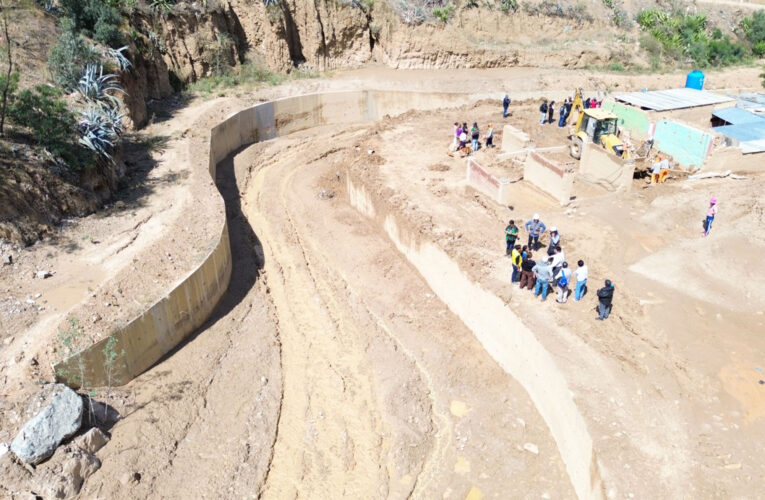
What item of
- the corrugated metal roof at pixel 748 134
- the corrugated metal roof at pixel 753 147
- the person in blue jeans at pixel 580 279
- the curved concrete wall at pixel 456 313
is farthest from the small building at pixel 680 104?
the curved concrete wall at pixel 456 313

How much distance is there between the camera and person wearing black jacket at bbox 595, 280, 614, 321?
11.8 meters

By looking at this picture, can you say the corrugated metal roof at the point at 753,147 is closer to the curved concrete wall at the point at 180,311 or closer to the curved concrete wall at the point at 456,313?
the curved concrete wall at the point at 456,313

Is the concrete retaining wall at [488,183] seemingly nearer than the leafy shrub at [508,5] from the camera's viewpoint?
Yes

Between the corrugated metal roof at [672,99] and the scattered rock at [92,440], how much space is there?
19630mm

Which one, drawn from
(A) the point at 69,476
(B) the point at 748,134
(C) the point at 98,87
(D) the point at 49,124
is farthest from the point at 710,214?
(C) the point at 98,87

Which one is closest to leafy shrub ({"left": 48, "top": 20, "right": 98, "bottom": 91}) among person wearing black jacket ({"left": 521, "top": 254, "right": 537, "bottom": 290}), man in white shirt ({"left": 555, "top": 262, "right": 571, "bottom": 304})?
person wearing black jacket ({"left": 521, "top": 254, "right": 537, "bottom": 290})

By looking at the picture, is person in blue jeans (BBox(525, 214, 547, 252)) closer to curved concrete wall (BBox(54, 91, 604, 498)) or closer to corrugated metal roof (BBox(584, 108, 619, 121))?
curved concrete wall (BBox(54, 91, 604, 498))

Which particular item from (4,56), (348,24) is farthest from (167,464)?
(348,24)

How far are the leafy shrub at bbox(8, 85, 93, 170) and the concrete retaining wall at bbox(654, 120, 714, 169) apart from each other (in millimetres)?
17478

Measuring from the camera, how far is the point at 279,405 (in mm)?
12336

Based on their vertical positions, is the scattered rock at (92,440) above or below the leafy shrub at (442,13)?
below

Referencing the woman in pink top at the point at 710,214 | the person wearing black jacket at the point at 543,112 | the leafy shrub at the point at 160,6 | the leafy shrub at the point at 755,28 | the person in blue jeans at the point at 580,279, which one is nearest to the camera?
the person in blue jeans at the point at 580,279

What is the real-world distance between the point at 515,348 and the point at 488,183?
653 centimetres

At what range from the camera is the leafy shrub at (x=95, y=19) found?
2092 centimetres
